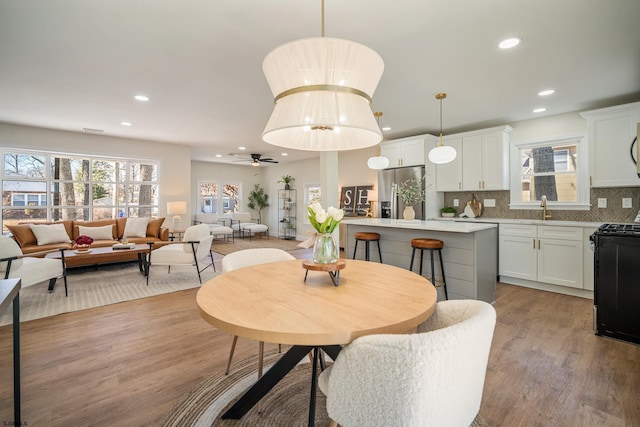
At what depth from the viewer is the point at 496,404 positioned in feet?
5.73

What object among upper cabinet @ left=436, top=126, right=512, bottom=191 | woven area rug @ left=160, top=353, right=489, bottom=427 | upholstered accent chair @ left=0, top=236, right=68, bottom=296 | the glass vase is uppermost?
upper cabinet @ left=436, top=126, right=512, bottom=191

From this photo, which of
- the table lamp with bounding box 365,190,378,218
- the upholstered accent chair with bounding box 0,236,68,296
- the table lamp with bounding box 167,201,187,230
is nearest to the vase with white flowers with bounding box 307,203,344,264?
the upholstered accent chair with bounding box 0,236,68,296

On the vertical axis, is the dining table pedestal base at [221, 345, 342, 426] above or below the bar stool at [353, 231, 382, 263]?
below

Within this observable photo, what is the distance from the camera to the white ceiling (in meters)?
2.00

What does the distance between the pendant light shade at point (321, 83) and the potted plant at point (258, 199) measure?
9212 mm

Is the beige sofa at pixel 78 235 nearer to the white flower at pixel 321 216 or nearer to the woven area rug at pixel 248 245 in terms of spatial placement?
the woven area rug at pixel 248 245

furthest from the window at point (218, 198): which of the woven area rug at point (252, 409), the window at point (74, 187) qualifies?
the woven area rug at point (252, 409)

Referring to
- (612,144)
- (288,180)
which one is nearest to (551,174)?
(612,144)

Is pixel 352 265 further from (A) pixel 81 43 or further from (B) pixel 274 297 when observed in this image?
Answer: (A) pixel 81 43

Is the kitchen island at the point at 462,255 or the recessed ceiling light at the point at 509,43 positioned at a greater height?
the recessed ceiling light at the point at 509,43

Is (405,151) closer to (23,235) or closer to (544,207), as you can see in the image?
(544,207)

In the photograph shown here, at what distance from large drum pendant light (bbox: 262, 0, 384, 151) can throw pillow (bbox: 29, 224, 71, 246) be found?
18.2 ft

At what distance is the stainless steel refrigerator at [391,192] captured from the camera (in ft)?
17.0

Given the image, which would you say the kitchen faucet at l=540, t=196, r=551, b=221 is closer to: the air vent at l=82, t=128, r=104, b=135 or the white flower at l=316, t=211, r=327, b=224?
the white flower at l=316, t=211, r=327, b=224
